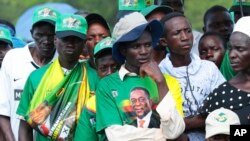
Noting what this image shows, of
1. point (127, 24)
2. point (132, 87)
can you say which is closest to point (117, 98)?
point (132, 87)

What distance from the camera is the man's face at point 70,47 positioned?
7824 millimetres

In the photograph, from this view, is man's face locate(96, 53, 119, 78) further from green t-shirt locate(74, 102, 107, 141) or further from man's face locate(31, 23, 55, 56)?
man's face locate(31, 23, 55, 56)

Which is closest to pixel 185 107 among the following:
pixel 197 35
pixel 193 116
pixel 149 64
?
pixel 193 116

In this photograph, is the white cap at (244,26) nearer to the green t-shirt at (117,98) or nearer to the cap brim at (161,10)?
the green t-shirt at (117,98)

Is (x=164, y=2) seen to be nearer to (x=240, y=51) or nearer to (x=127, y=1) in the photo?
(x=127, y=1)

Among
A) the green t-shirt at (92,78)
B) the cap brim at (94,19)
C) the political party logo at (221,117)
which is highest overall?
the cap brim at (94,19)

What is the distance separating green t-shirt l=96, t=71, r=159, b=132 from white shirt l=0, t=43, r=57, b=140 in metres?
1.39

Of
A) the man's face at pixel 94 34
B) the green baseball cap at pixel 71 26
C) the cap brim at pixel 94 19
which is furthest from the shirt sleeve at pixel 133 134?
the cap brim at pixel 94 19

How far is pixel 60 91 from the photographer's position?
25.4 ft

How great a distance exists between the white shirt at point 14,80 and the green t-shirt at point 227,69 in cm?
161

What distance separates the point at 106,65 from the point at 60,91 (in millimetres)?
425

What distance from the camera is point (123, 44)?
738 centimetres

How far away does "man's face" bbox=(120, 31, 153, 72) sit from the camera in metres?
7.26

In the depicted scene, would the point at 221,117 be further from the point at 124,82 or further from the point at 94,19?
the point at 94,19
